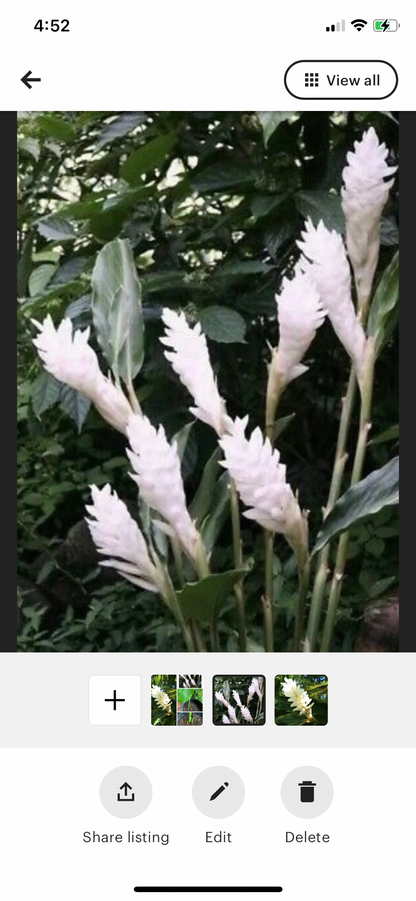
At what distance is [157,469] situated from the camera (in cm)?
63

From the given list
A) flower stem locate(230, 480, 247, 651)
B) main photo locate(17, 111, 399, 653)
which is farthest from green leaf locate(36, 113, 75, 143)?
flower stem locate(230, 480, 247, 651)

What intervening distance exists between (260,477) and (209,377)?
0.30 ft

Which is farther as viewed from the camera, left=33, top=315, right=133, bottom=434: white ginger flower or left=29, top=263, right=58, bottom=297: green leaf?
left=29, top=263, right=58, bottom=297: green leaf

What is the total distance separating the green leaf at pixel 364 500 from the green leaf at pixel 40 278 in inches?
14.1

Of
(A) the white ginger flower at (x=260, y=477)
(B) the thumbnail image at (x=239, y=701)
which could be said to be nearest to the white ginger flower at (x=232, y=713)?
(B) the thumbnail image at (x=239, y=701)

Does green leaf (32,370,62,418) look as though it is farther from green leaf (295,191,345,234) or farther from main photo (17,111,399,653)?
green leaf (295,191,345,234)

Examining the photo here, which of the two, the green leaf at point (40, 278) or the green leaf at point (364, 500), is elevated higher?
the green leaf at point (40, 278)

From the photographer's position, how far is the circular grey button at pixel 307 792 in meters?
0.61

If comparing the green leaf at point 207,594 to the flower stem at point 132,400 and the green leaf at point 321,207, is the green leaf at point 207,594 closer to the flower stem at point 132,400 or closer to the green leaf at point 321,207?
the flower stem at point 132,400

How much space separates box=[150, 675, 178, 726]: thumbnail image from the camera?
1.99 feet

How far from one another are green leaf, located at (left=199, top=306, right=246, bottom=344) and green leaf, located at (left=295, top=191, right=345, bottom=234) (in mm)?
93

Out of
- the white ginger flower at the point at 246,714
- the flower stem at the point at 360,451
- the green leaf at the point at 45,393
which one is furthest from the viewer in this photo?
the green leaf at the point at 45,393

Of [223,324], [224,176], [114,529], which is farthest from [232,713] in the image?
[224,176]
